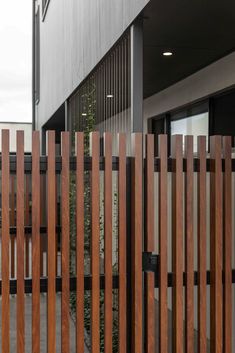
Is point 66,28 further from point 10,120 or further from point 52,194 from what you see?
point 10,120

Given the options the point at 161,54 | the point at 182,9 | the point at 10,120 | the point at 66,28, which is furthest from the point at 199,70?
the point at 10,120

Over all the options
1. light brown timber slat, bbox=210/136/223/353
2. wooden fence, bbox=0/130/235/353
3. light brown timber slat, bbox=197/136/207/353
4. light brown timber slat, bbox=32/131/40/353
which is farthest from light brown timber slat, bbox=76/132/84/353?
light brown timber slat, bbox=210/136/223/353

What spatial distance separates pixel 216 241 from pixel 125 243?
0.63 metres

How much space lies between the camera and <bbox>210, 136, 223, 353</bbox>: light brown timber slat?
3.59 m

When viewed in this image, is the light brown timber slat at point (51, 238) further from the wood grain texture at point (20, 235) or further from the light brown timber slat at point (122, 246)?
the light brown timber slat at point (122, 246)

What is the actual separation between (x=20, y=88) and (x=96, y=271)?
79.4 ft

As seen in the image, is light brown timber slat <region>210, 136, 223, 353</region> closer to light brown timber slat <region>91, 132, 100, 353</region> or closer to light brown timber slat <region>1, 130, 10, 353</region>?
light brown timber slat <region>91, 132, 100, 353</region>

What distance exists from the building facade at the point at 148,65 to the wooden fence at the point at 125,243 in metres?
1.02

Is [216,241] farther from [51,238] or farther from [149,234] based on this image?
[51,238]

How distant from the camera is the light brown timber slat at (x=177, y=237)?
3.54 meters

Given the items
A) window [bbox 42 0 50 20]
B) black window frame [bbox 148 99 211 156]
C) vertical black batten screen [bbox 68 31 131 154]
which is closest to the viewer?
vertical black batten screen [bbox 68 31 131 154]

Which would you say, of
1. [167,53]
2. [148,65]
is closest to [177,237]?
[167,53]

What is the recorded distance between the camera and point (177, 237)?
11.7ft

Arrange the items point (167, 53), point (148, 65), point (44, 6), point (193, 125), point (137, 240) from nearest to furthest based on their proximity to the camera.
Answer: point (137, 240), point (167, 53), point (148, 65), point (193, 125), point (44, 6)
